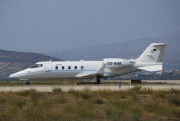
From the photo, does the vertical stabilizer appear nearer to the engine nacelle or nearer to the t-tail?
the t-tail

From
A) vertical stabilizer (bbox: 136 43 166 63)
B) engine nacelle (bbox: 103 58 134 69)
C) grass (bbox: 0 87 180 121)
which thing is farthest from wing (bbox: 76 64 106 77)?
grass (bbox: 0 87 180 121)

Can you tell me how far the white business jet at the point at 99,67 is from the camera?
51.8 m

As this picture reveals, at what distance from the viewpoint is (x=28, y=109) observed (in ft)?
76.0

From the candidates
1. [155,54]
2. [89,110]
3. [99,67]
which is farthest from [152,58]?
[89,110]

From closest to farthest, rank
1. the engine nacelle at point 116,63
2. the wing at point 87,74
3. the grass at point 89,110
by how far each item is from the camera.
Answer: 1. the grass at point 89,110
2. the engine nacelle at point 116,63
3. the wing at point 87,74

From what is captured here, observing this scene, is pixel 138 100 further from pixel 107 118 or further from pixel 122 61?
pixel 122 61

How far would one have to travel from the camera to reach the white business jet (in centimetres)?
5178

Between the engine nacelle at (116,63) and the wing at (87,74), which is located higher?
the engine nacelle at (116,63)

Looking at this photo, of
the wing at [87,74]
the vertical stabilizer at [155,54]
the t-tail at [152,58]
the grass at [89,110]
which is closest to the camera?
the grass at [89,110]

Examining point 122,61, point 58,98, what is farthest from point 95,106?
point 122,61

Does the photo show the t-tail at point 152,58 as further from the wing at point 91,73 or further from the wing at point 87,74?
the wing at point 87,74

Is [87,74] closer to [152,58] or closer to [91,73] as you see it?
[91,73]

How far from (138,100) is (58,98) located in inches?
178

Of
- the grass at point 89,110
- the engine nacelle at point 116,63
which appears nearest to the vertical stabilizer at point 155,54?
→ the engine nacelle at point 116,63
